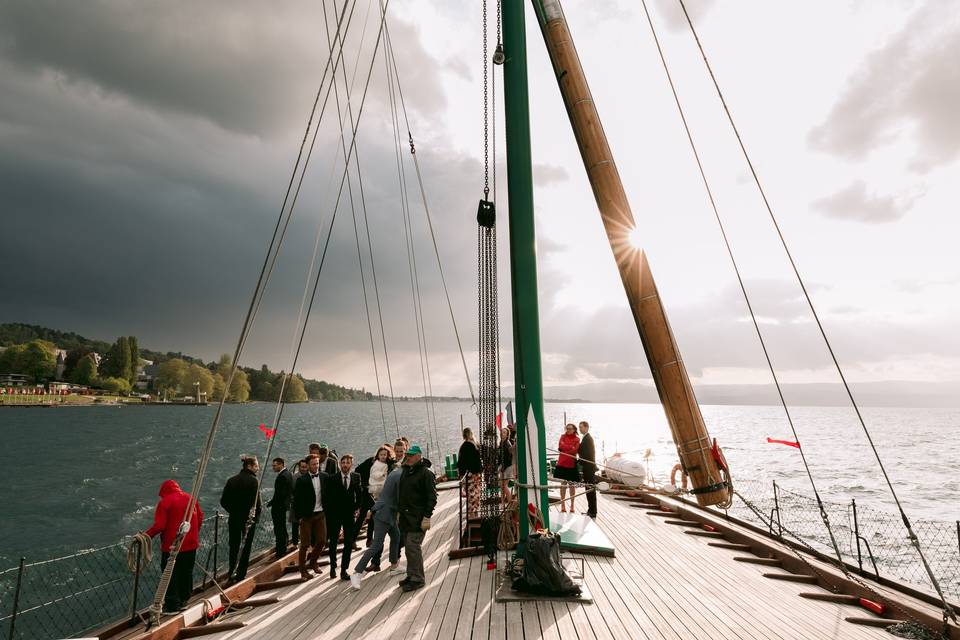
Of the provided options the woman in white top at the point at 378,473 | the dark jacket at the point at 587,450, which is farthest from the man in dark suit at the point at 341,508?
the dark jacket at the point at 587,450

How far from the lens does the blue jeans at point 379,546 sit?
22.0 feet

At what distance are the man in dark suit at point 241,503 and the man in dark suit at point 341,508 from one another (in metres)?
1.09

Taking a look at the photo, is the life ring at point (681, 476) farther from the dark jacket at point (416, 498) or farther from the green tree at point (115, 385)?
the green tree at point (115, 385)

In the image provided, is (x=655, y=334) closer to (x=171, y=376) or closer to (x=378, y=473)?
(x=378, y=473)

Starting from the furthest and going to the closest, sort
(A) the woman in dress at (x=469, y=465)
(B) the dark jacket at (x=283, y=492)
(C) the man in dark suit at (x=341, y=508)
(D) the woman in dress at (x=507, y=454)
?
(D) the woman in dress at (x=507, y=454) < (A) the woman in dress at (x=469, y=465) < (B) the dark jacket at (x=283, y=492) < (C) the man in dark suit at (x=341, y=508)

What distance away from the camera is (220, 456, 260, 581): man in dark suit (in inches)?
283

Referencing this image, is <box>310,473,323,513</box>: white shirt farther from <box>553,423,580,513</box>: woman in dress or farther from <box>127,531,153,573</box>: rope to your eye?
<box>553,423,580,513</box>: woman in dress

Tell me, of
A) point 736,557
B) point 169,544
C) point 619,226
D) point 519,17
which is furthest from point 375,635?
point 519,17

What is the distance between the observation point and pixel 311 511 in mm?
7281

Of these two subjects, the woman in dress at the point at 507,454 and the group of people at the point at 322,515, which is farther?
the woman in dress at the point at 507,454

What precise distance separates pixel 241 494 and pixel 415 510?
292 centimetres

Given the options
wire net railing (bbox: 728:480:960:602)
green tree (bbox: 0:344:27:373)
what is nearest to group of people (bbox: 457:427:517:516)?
wire net railing (bbox: 728:480:960:602)

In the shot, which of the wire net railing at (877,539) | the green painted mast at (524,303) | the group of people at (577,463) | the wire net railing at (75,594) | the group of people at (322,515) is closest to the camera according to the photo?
the group of people at (322,515)

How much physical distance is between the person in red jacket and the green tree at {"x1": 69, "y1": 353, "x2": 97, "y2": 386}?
17277 cm
